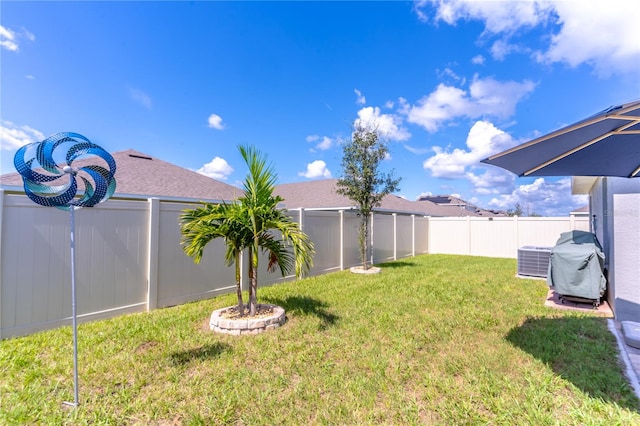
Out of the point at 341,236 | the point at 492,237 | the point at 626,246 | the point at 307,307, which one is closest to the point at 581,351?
the point at 626,246

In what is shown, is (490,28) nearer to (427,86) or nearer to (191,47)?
(427,86)

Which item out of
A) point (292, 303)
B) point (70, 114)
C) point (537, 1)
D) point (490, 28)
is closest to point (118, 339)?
point (292, 303)

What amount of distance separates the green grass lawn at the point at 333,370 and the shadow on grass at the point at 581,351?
18mm

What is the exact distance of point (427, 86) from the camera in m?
13.0

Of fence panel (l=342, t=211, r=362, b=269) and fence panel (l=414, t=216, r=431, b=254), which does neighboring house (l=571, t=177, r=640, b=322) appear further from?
fence panel (l=414, t=216, r=431, b=254)

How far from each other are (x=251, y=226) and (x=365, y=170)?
18.7ft

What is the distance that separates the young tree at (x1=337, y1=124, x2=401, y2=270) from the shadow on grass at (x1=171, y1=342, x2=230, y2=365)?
20.8 ft

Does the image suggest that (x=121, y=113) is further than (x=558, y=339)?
Yes

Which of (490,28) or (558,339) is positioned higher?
(490,28)

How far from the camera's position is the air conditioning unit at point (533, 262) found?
8.09m

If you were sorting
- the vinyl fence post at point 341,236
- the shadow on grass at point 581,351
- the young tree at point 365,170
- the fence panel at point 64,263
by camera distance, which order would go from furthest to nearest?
the vinyl fence post at point 341,236
the young tree at point 365,170
the fence panel at point 64,263
the shadow on grass at point 581,351

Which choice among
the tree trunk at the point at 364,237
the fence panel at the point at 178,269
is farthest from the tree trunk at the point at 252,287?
the tree trunk at the point at 364,237

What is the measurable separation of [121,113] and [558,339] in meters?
13.9

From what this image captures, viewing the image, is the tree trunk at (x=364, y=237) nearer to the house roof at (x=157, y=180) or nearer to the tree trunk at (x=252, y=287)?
the house roof at (x=157, y=180)
